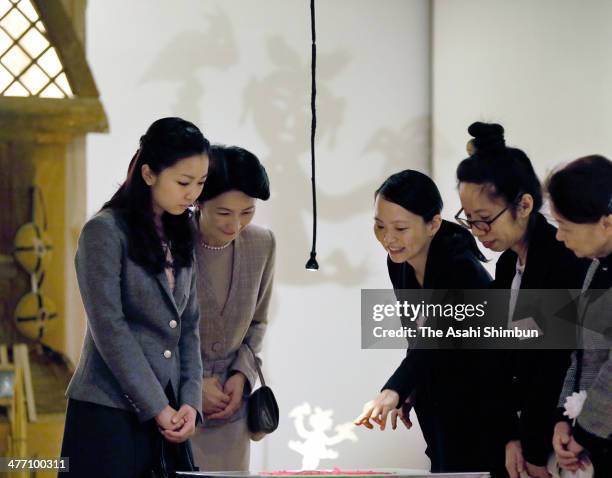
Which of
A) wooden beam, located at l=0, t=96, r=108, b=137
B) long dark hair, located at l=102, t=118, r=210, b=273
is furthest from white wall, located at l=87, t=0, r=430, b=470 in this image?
long dark hair, located at l=102, t=118, r=210, b=273

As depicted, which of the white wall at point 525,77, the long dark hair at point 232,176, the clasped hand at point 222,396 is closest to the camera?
the long dark hair at point 232,176

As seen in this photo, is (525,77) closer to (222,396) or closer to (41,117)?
(222,396)

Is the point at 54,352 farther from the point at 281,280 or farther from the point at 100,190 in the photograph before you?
the point at 281,280

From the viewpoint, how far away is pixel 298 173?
364 centimetres

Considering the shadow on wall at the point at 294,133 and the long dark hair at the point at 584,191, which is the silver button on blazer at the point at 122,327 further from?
the shadow on wall at the point at 294,133

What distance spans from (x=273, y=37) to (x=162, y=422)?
70.7 inches

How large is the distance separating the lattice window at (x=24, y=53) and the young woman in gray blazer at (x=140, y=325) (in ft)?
3.30

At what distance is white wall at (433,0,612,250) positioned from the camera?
3.05m

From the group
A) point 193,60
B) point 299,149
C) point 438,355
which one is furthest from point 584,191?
point 193,60

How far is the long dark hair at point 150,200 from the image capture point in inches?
90.7

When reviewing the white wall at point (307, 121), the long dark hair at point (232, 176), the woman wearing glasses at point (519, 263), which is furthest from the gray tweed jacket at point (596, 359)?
the white wall at point (307, 121)

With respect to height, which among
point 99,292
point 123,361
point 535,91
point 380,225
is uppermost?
point 535,91

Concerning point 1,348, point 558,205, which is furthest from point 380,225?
point 1,348

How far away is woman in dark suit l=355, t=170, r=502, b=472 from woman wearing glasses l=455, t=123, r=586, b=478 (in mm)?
97
